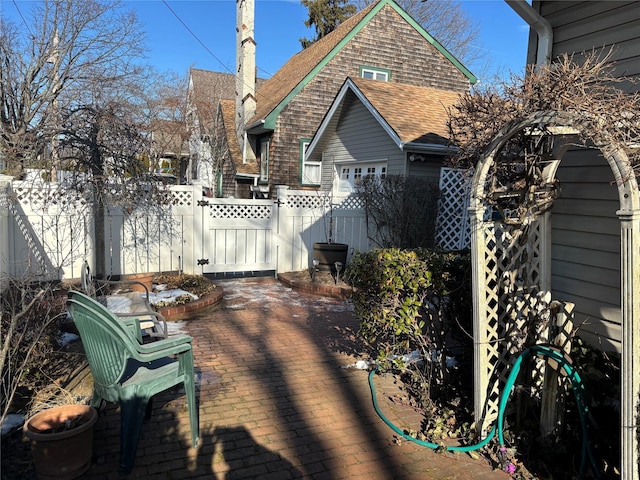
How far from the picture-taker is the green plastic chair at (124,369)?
114 inches

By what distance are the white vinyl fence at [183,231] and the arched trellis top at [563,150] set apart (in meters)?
5.65

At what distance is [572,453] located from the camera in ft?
10.7

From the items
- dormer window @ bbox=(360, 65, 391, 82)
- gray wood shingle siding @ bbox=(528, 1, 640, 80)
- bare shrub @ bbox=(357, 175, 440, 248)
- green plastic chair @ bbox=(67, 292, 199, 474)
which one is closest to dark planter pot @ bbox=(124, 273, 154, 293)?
green plastic chair @ bbox=(67, 292, 199, 474)

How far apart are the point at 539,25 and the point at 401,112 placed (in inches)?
272

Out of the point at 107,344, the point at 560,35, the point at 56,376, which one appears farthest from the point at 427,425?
the point at 560,35

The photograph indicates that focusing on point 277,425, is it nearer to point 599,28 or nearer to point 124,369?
point 124,369

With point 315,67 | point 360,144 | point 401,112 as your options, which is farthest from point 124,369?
point 315,67

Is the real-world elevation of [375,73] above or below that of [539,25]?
above

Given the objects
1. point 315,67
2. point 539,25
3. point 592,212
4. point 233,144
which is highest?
point 315,67

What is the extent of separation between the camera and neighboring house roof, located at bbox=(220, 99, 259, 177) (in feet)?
54.4

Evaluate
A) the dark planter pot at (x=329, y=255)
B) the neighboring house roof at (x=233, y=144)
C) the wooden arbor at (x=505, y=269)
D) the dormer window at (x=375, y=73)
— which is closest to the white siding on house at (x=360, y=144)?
the dark planter pot at (x=329, y=255)

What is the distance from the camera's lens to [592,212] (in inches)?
141

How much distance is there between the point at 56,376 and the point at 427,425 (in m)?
3.30

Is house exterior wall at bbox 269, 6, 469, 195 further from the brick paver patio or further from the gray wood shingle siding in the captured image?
the gray wood shingle siding
